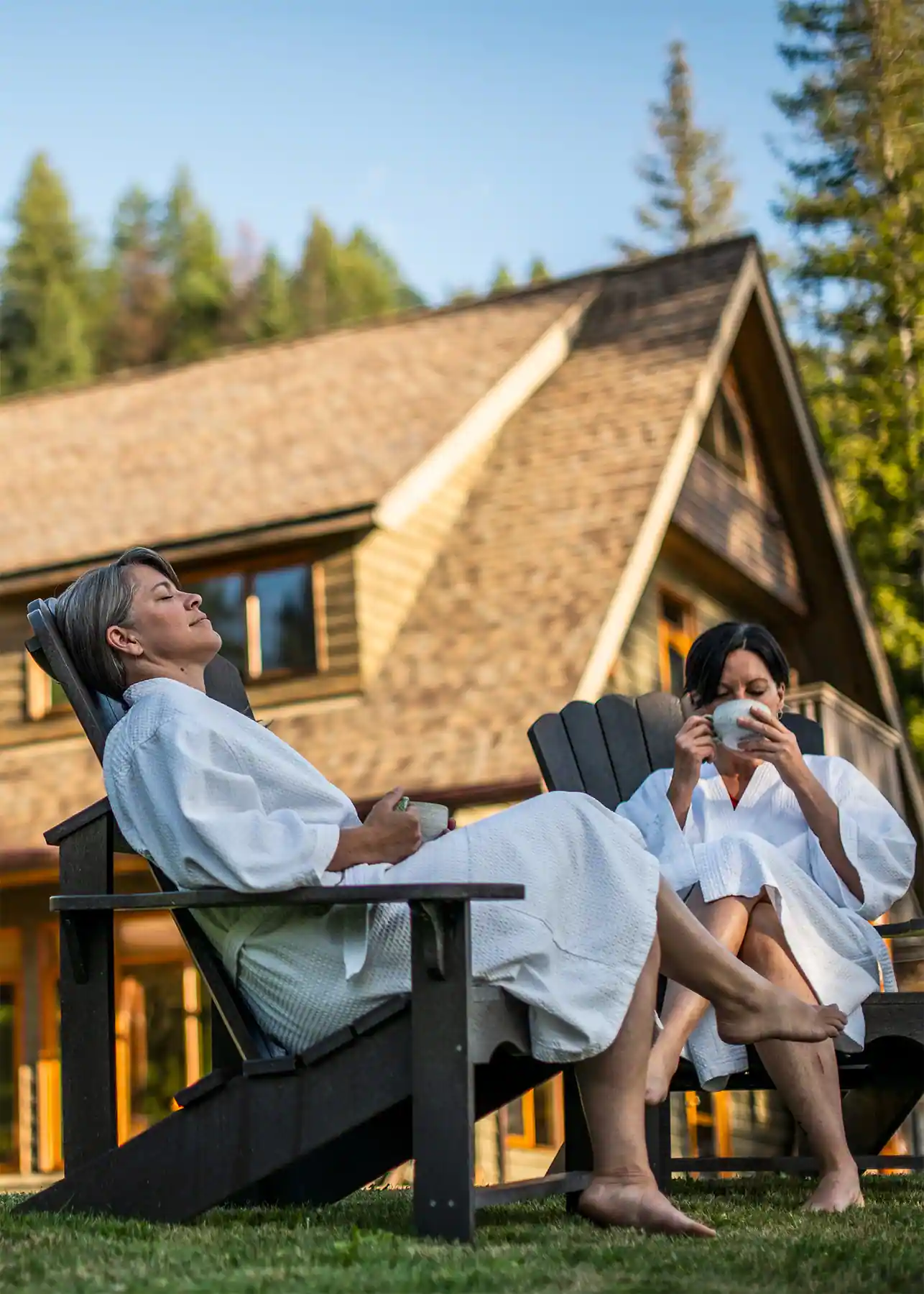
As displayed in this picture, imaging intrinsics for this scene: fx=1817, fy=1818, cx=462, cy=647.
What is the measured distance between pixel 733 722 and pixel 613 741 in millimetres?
1083

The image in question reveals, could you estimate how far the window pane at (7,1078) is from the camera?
13352mm

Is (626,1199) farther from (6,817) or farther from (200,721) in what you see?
(6,817)

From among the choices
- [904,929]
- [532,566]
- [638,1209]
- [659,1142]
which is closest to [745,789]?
[904,929]

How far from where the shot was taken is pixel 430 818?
323 cm

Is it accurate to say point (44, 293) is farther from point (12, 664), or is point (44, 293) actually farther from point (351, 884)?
point (351, 884)

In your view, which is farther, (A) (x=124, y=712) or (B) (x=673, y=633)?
(B) (x=673, y=633)

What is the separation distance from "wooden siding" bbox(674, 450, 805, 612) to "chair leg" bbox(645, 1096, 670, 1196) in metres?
9.52

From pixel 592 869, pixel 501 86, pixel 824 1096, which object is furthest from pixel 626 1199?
pixel 501 86

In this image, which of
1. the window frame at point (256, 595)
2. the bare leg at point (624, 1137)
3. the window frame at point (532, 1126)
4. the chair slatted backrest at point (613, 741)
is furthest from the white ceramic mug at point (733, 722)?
the window frame at point (256, 595)

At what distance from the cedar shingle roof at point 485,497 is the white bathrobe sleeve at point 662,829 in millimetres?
5725

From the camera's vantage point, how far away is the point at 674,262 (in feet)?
48.5

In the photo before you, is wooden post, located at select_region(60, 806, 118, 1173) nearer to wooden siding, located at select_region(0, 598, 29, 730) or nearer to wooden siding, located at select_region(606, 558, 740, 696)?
wooden siding, located at select_region(606, 558, 740, 696)

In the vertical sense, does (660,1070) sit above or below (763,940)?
below

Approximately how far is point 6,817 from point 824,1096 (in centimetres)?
940
